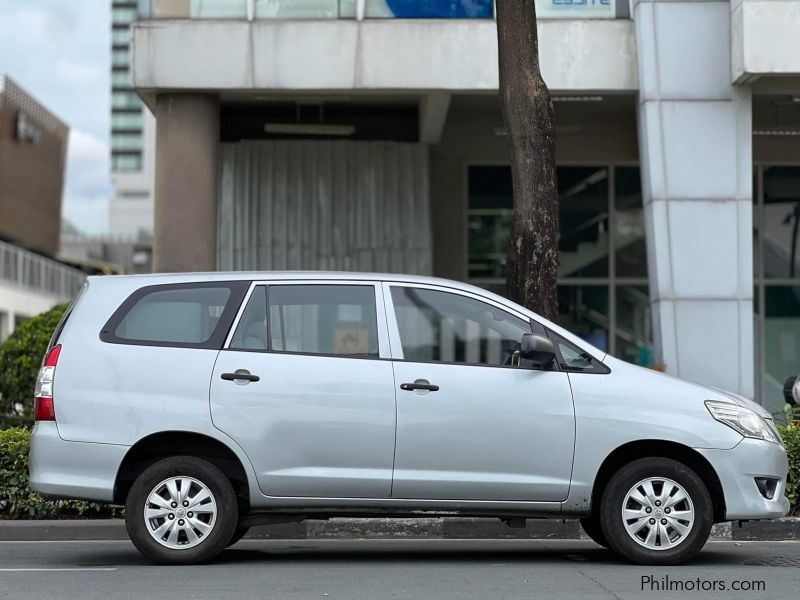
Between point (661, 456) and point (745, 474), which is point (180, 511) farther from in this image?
point (745, 474)

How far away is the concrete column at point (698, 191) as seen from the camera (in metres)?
14.1

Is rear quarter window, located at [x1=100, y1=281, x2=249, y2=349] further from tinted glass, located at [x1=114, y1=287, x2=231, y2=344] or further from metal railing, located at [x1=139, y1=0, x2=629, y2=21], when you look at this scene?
metal railing, located at [x1=139, y1=0, x2=629, y2=21]

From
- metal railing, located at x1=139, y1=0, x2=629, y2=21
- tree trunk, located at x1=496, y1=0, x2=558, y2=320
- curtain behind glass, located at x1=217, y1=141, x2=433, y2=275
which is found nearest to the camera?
tree trunk, located at x1=496, y1=0, x2=558, y2=320

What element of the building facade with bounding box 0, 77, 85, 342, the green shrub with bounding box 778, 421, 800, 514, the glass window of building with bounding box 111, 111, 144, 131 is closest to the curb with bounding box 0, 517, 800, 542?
the green shrub with bounding box 778, 421, 800, 514

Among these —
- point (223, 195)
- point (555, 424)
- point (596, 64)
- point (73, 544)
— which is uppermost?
point (596, 64)

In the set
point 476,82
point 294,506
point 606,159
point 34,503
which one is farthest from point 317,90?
point 294,506

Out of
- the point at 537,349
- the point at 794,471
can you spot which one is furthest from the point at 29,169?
the point at 537,349

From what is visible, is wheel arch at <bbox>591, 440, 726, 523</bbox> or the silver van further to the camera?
wheel arch at <bbox>591, 440, 726, 523</bbox>

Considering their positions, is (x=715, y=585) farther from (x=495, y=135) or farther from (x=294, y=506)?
(x=495, y=135)

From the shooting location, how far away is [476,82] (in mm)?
14594

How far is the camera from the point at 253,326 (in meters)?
8.05

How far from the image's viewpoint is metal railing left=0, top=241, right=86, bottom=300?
54.0 metres

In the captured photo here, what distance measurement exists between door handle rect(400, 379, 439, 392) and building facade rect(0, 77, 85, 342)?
47.2 m

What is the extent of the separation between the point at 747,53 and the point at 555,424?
7.09m
